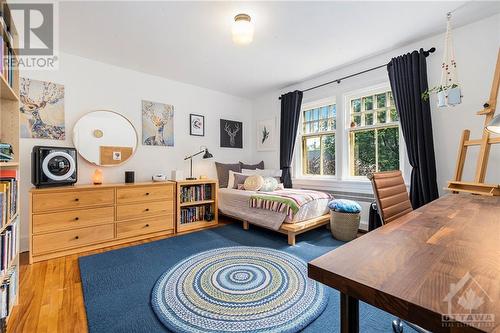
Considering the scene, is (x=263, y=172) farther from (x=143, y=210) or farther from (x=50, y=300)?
(x=50, y=300)

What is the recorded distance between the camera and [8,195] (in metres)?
1.32

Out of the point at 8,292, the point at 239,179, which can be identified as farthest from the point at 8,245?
the point at 239,179

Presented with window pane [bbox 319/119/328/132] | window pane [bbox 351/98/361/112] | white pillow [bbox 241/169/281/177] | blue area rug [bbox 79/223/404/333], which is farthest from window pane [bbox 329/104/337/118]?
blue area rug [bbox 79/223/404/333]

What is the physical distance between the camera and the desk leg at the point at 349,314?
0.57 meters

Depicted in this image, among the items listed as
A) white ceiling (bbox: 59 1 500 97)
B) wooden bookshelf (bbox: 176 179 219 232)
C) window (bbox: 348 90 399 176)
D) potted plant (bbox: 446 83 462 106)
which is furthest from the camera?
wooden bookshelf (bbox: 176 179 219 232)

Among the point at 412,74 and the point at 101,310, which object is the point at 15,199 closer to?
the point at 101,310

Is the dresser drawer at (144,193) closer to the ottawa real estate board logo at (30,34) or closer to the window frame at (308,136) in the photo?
the ottawa real estate board logo at (30,34)

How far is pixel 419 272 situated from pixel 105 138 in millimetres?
3441

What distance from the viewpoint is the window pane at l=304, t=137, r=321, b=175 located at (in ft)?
12.3

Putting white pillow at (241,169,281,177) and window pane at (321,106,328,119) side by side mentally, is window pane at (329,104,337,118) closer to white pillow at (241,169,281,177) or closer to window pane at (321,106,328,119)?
window pane at (321,106,328,119)

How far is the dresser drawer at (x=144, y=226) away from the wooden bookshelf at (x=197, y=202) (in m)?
0.15

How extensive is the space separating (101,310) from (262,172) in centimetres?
293

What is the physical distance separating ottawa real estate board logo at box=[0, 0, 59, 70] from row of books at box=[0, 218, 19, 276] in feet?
3.32

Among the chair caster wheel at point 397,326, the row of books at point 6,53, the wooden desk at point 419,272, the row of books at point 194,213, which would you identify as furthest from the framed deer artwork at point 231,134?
the wooden desk at point 419,272
